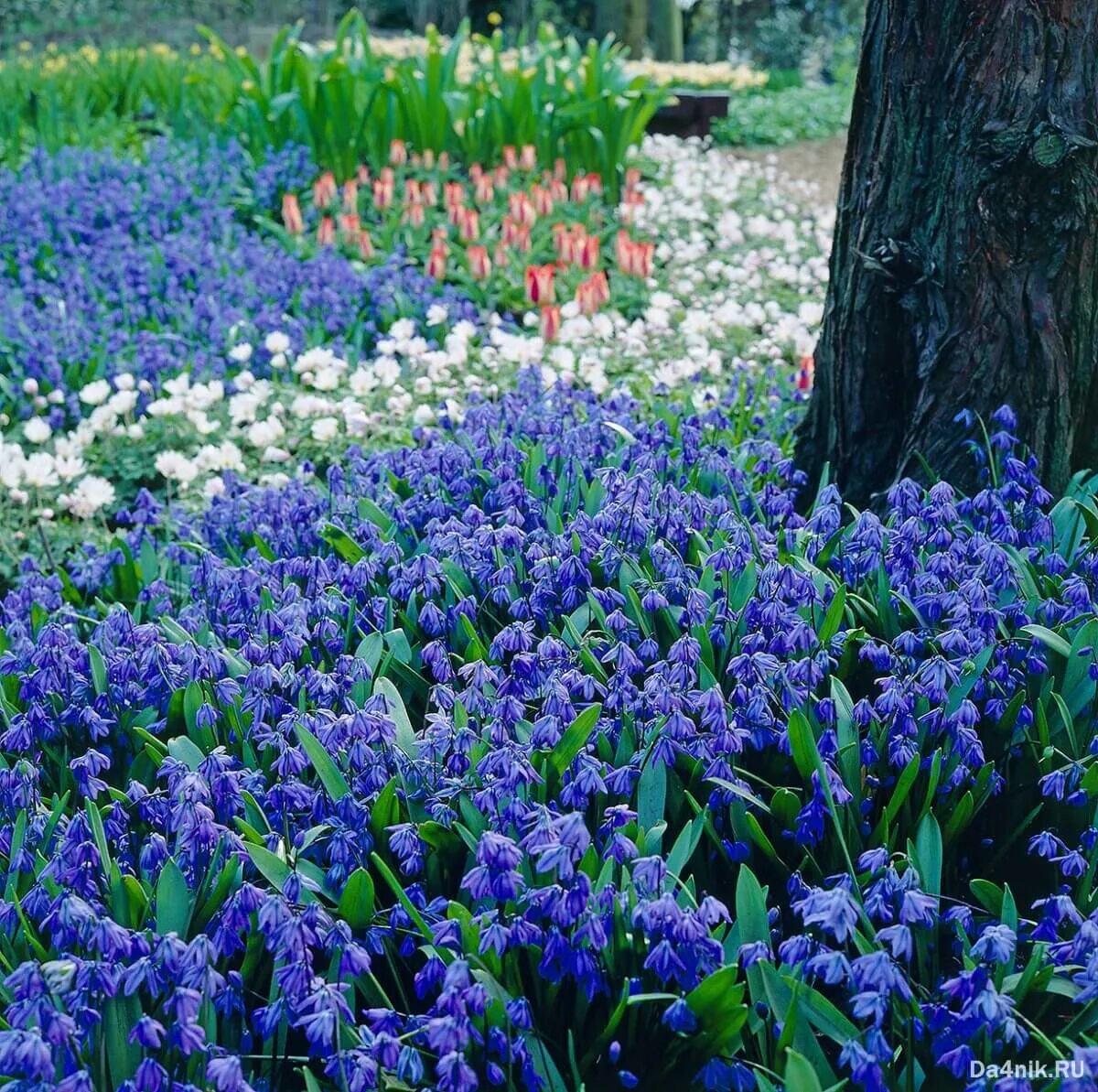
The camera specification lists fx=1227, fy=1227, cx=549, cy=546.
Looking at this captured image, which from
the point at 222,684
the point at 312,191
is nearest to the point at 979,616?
the point at 222,684

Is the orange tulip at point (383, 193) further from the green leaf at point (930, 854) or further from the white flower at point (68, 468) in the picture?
the green leaf at point (930, 854)

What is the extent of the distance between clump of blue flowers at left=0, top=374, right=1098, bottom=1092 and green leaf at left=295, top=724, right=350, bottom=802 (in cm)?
1

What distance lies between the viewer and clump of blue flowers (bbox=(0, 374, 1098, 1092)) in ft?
5.23

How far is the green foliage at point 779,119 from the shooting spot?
13539mm

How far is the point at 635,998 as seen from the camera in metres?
1.56

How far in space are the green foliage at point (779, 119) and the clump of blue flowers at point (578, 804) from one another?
36.4 feet

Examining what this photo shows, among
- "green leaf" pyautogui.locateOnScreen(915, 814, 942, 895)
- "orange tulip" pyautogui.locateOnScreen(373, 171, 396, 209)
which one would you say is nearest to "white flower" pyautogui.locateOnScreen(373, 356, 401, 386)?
"orange tulip" pyautogui.locateOnScreen(373, 171, 396, 209)

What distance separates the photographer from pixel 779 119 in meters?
14.5

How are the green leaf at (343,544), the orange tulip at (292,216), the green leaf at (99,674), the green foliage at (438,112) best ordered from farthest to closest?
the green foliage at (438,112) < the orange tulip at (292,216) < the green leaf at (343,544) < the green leaf at (99,674)

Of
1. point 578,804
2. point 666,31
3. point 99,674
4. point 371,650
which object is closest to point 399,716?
point 371,650

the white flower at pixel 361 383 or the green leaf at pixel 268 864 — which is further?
the white flower at pixel 361 383

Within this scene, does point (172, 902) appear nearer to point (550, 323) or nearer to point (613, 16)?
point (550, 323)

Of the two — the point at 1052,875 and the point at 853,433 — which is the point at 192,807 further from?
the point at 853,433

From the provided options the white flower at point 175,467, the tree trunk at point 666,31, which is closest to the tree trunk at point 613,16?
the tree trunk at point 666,31
